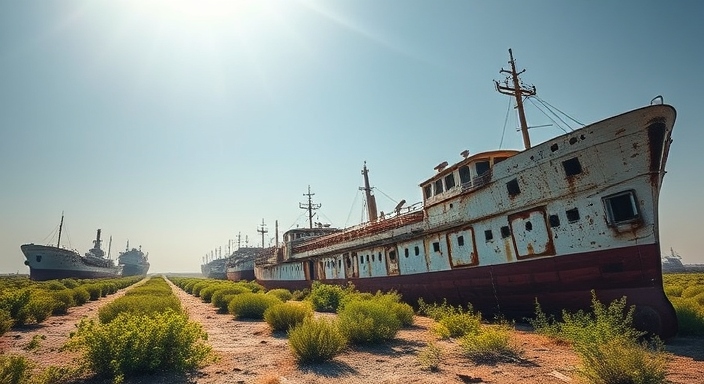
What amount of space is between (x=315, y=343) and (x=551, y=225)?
852cm

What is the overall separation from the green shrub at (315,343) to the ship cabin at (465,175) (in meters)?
8.68

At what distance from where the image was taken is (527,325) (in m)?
11.0

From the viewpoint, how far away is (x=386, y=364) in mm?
7133

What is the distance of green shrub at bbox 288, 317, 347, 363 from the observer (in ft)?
23.4

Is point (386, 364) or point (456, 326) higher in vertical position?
point (456, 326)

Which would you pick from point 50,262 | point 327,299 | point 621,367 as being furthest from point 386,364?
point 50,262

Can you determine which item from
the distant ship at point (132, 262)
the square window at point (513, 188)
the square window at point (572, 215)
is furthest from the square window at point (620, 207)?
the distant ship at point (132, 262)

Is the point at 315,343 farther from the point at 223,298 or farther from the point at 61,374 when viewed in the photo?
the point at 223,298

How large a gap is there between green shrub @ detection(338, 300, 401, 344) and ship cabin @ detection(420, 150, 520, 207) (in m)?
6.59

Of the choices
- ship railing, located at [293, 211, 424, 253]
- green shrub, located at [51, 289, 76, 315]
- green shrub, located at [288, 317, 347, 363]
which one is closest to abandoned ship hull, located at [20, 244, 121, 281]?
green shrub, located at [51, 289, 76, 315]

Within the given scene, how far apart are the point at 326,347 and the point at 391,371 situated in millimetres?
1540

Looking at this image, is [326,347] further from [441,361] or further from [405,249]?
[405,249]

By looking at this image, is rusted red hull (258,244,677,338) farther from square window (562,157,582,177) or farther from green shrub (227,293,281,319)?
Answer: green shrub (227,293,281,319)

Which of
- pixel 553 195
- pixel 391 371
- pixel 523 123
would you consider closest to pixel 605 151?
pixel 553 195
